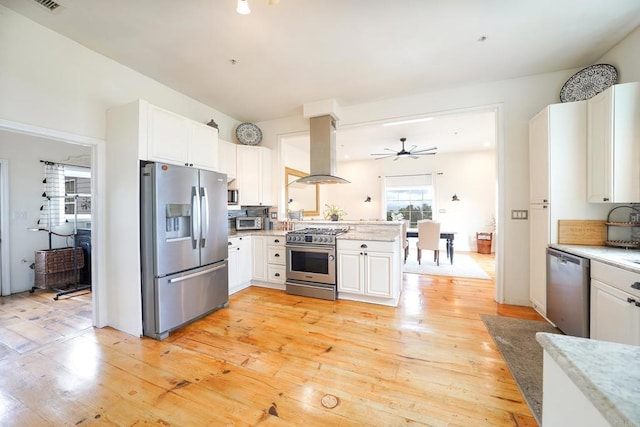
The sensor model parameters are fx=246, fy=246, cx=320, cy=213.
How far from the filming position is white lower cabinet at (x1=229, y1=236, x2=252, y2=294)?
365 cm

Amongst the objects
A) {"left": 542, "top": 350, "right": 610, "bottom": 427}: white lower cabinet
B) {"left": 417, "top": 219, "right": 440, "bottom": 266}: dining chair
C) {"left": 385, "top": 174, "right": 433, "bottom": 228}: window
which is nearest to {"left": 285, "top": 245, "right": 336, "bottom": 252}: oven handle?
{"left": 542, "top": 350, "right": 610, "bottom": 427}: white lower cabinet

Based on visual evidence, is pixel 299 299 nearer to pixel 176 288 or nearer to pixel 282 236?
pixel 282 236

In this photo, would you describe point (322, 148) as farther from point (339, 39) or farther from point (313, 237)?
point (339, 39)

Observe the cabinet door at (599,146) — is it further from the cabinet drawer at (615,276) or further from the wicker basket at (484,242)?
the wicker basket at (484,242)

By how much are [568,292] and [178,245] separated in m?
3.85

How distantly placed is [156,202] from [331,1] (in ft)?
7.81

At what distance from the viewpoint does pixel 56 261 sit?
3770mm

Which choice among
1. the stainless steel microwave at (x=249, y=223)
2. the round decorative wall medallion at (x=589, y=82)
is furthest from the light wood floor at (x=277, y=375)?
the round decorative wall medallion at (x=589, y=82)

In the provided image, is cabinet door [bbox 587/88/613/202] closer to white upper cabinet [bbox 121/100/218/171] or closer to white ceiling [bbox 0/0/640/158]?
white ceiling [bbox 0/0/640/158]

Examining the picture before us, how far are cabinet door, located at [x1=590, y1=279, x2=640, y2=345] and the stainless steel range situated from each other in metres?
2.49

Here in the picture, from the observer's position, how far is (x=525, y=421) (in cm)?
147

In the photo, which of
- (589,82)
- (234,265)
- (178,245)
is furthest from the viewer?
(234,265)

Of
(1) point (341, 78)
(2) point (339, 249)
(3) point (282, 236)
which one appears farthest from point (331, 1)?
(3) point (282, 236)

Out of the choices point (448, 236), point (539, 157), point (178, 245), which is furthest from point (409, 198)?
point (178, 245)
